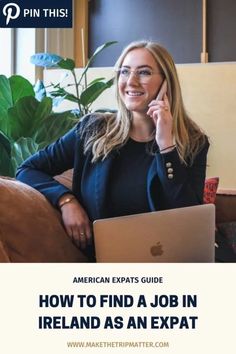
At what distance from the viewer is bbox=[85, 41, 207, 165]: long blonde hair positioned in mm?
1096

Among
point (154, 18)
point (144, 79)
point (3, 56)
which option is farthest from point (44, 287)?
point (154, 18)

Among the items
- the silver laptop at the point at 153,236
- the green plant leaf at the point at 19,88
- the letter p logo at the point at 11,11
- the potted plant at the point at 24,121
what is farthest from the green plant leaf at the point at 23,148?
the silver laptop at the point at 153,236

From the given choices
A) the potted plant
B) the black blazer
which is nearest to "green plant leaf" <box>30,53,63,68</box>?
the potted plant

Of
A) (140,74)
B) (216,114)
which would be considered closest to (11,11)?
(140,74)

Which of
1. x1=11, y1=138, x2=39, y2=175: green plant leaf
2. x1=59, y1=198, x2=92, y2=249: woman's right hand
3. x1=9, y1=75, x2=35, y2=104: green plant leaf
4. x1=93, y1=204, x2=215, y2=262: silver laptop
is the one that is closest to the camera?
x1=93, y1=204, x2=215, y2=262: silver laptop

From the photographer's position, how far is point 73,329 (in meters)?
0.84

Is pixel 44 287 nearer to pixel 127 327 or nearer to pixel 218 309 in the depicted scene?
pixel 127 327

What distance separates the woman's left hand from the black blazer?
26 millimetres

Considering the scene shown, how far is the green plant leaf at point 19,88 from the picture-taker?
143 centimetres

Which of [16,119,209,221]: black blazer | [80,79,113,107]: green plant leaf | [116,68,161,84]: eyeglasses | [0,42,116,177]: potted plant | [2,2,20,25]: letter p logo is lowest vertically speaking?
[16,119,209,221]: black blazer

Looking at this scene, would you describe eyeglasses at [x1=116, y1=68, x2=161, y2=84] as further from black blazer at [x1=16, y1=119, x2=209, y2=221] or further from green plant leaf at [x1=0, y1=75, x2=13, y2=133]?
green plant leaf at [x1=0, y1=75, x2=13, y2=133]

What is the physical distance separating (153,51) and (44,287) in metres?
0.58

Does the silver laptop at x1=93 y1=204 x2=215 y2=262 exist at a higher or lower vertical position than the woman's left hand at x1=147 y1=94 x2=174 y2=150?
lower

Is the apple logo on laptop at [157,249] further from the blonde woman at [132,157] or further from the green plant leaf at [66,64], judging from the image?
the green plant leaf at [66,64]
